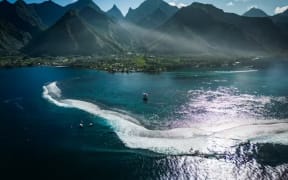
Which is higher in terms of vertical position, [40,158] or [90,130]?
[90,130]

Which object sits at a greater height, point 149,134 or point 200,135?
point 200,135

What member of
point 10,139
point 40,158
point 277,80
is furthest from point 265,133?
point 277,80

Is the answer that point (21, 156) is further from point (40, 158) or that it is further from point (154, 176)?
point (154, 176)

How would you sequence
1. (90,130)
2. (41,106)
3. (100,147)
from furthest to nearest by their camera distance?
1. (41,106)
2. (90,130)
3. (100,147)

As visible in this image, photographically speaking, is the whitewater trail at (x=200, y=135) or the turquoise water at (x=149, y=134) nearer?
the turquoise water at (x=149, y=134)
